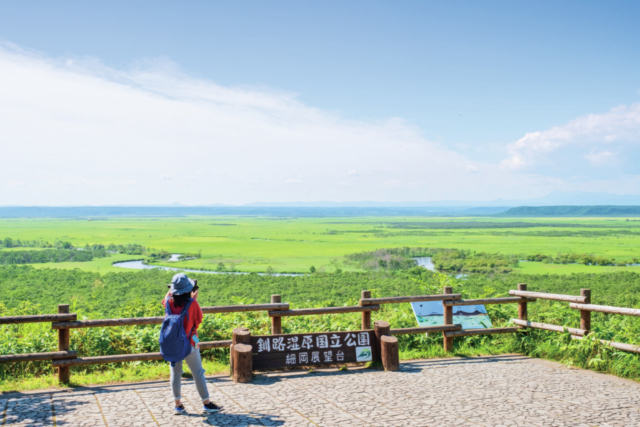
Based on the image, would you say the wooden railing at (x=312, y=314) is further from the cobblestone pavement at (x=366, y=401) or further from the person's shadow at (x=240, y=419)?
the person's shadow at (x=240, y=419)

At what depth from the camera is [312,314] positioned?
8.01m

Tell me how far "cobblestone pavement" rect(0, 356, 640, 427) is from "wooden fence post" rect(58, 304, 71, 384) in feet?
1.32

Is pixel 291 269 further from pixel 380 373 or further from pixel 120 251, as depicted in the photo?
pixel 380 373

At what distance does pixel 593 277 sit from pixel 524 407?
36597mm

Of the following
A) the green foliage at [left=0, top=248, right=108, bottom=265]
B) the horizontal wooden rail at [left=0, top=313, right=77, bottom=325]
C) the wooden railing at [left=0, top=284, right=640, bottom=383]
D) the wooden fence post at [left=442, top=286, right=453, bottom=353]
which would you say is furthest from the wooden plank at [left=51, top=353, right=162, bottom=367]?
the green foliage at [left=0, top=248, right=108, bottom=265]

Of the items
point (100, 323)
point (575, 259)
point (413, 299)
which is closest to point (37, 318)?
point (100, 323)

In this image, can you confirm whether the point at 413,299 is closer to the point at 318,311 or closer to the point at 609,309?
the point at 318,311

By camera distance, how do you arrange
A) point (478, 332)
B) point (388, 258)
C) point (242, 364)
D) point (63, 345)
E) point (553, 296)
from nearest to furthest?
point (242, 364) < point (63, 345) < point (553, 296) < point (478, 332) < point (388, 258)

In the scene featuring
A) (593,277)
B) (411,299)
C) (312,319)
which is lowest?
(593,277)

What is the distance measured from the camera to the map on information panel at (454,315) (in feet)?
29.5

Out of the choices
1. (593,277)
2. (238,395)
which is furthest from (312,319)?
(593,277)

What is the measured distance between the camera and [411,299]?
340 inches

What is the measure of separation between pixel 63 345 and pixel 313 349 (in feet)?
11.2

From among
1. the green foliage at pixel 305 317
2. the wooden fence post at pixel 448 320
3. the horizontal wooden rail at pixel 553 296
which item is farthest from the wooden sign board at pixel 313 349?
the horizontal wooden rail at pixel 553 296
